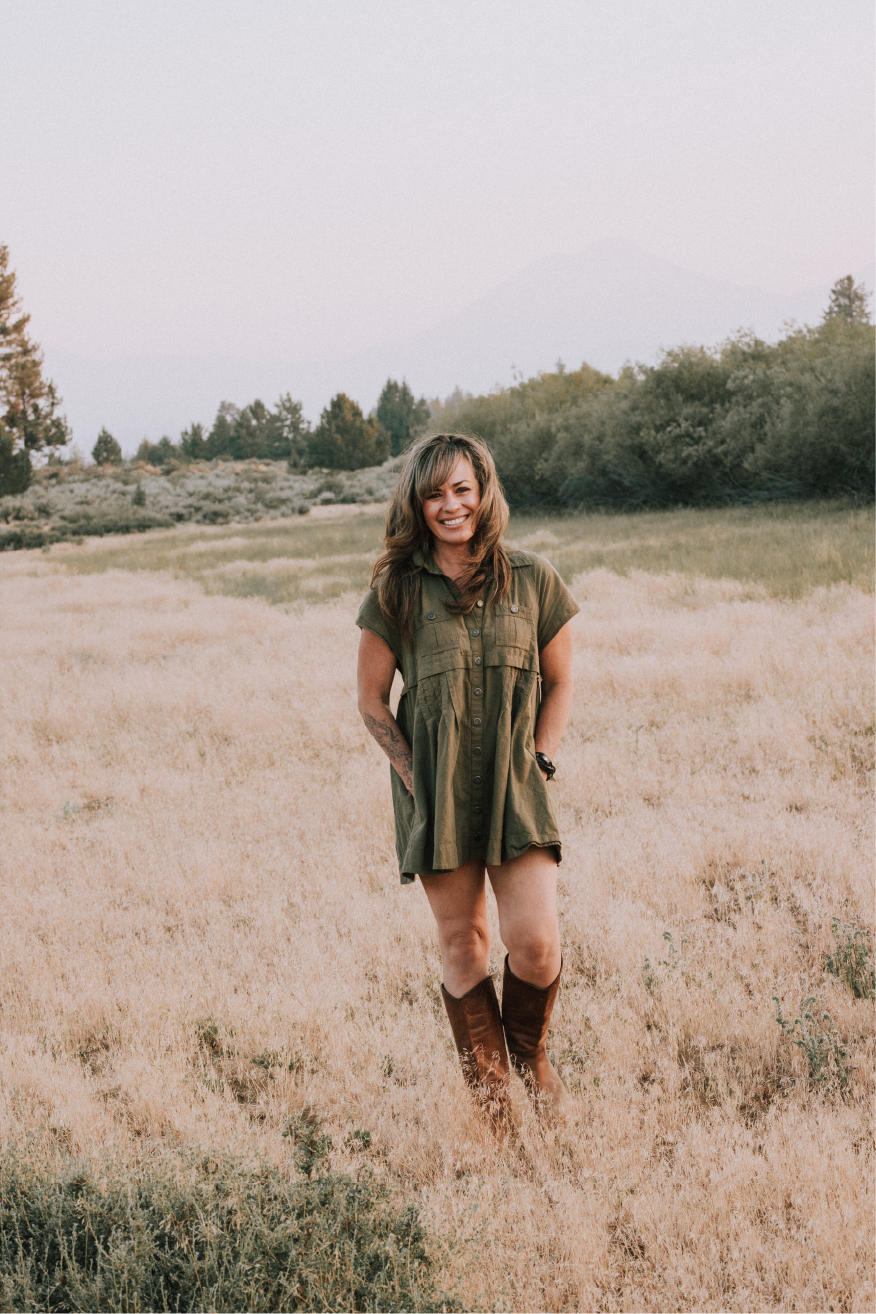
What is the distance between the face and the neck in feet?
0.19

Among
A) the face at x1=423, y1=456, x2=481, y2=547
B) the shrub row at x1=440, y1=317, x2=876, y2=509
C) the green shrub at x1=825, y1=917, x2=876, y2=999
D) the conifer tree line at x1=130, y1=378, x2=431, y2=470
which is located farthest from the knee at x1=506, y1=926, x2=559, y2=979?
the conifer tree line at x1=130, y1=378, x2=431, y2=470

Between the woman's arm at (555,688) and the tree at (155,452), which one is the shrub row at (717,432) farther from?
the tree at (155,452)

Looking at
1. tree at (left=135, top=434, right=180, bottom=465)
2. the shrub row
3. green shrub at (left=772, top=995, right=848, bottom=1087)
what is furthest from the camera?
tree at (left=135, top=434, right=180, bottom=465)

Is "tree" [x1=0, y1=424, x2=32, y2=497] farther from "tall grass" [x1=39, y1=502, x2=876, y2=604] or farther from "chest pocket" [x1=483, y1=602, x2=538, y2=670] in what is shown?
"chest pocket" [x1=483, y1=602, x2=538, y2=670]

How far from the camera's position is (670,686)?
8.45 meters

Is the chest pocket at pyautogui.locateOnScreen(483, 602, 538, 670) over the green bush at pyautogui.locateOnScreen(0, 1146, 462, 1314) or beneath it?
over

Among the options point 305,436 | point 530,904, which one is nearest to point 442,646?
point 530,904

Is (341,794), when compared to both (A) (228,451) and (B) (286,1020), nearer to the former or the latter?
(B) (286,1020)

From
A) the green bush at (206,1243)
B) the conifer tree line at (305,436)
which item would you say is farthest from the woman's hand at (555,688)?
the conifer tree line at (305,436)

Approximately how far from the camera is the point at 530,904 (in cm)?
278

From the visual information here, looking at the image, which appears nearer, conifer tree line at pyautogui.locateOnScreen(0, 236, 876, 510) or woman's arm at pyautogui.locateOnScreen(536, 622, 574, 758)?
woman's arm at pyautogui.locateOnScreen(536, 622, 574, 758)

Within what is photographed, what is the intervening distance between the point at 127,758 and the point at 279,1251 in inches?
235

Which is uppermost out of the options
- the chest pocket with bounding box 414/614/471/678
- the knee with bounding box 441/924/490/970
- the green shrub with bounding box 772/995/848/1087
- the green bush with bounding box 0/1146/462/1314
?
the chest pocket with bounding box 414/614/471/678

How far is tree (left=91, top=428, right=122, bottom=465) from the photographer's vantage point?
68.2 metres
